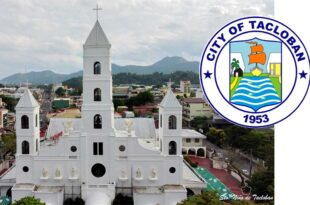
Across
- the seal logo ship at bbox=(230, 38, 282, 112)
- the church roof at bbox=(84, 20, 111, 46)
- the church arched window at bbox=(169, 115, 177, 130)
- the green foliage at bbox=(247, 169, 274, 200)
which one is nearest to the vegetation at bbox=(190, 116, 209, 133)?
the church arched window at bbox=(169, 115, 177, 130)

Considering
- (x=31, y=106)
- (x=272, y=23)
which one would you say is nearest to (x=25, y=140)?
(x=31, y=106)

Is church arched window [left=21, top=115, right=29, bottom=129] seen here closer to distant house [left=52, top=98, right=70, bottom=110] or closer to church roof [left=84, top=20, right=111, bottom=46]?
church roof [left=84, top=20, right=111, bottom=46]

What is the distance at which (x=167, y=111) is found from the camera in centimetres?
1647

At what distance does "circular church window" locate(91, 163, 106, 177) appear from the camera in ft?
52.6

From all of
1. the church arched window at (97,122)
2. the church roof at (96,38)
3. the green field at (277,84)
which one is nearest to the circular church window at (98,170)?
the church arched window at (97,122)

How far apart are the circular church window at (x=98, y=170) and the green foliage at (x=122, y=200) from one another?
3.66 feet

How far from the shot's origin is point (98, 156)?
1606 centimetres

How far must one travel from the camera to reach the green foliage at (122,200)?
1562 cm

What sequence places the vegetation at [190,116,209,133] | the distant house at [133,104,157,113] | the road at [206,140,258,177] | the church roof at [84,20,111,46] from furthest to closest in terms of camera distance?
the distant house at [133,104,157,113] → the vegetation at [190,116,209,133] → the road at [206,140,258,177] → the church roof at [84,20,111,46]

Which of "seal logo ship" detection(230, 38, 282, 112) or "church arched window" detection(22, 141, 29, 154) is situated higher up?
"seal logo ship" detection(230, 38, 282, 112)

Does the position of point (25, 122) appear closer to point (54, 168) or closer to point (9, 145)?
point (54, 168)

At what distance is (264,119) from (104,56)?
9042 millimetres

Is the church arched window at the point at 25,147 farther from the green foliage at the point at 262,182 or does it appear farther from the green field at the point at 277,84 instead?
the green field at the point at 277,84

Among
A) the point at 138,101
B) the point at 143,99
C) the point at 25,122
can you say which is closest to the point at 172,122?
the point at 25,122
